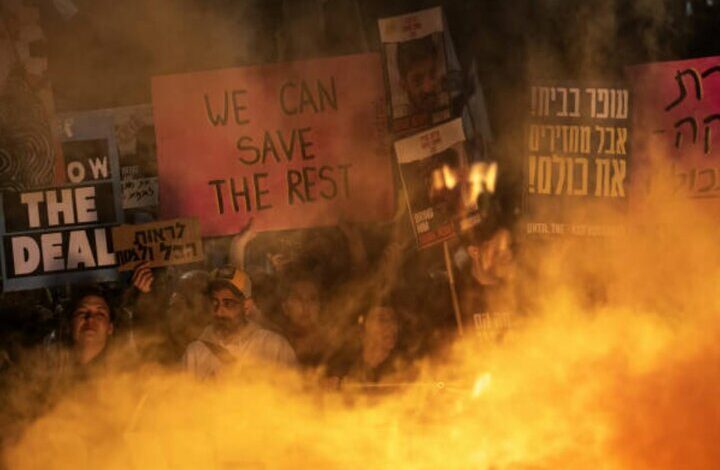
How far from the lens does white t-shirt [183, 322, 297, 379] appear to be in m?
5.34

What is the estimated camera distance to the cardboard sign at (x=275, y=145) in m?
5.34

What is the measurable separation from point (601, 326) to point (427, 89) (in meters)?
1.60

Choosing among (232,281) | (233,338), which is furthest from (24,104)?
(233,338)

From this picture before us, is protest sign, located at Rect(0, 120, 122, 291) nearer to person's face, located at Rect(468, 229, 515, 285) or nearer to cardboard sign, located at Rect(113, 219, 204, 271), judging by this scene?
cardboard sign, located at Rect(113, 219, 204, 271)

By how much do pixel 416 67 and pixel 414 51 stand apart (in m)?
0.09

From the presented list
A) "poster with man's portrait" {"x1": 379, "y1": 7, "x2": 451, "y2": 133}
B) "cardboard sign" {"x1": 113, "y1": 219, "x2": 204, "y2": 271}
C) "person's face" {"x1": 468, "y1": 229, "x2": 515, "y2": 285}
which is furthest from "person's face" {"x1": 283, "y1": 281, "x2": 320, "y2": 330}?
"poster with man's portrait" {"x1": 379, "y1": 7, "x2": 451, "y2": 133}

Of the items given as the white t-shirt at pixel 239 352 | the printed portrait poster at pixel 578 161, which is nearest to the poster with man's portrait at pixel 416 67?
the printed portrait poster at pixel 578 161

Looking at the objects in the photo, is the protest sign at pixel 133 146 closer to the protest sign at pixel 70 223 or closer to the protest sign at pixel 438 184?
the protest sign at pixel 70 223

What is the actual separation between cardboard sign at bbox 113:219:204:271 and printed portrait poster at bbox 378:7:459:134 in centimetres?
124

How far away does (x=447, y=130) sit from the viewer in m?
5.41

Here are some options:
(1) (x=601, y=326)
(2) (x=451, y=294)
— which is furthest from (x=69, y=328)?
(1) (x=601, y=326)

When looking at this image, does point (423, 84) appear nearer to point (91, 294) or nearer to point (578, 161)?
point (578, 161)

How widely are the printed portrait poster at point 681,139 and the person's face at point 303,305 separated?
1.84m

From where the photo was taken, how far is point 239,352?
5.36m
